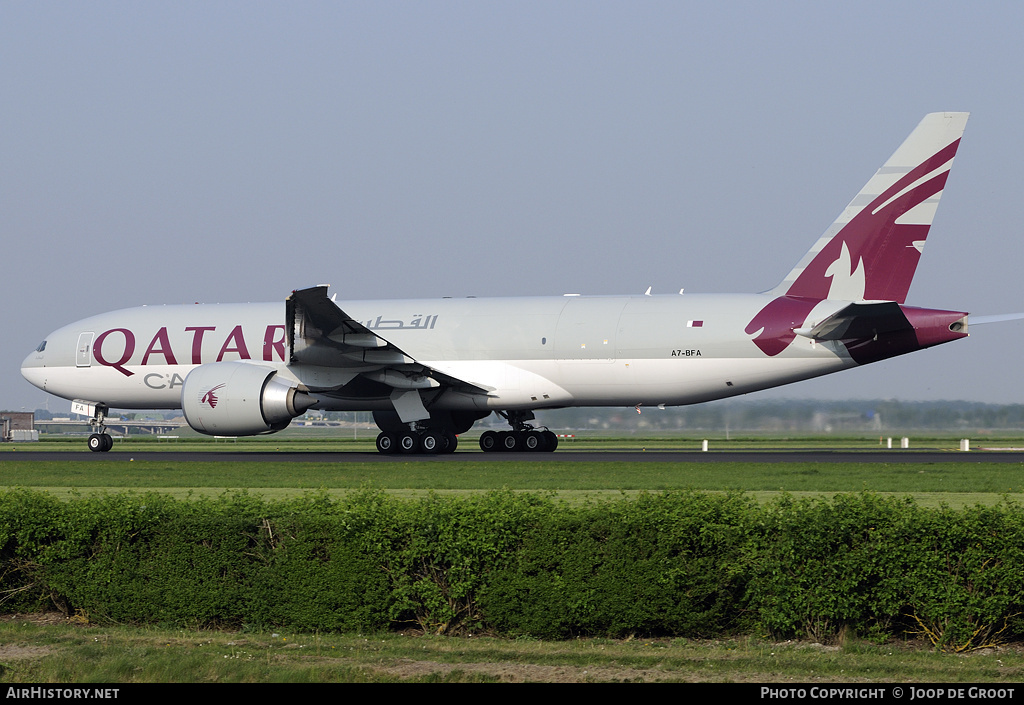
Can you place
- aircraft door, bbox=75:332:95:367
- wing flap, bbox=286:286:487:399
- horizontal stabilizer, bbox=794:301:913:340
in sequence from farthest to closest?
aircraft door, bbox=75:332:95:367 < wing flap, bbox=286:286:487:399 < horizontal stabilizer, bbox=794:301:913:340

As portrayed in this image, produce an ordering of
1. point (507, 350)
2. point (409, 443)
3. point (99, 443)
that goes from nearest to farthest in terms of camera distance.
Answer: point (409, 443) < point (507, 350) < point (99, 443)

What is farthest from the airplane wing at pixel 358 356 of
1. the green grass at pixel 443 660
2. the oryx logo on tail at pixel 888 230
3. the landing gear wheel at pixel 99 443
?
the green grass at pixel 443 660

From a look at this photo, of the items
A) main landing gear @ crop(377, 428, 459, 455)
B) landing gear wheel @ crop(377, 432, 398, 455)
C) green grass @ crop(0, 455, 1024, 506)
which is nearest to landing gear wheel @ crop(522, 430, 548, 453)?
main landing gear @ crop(377, 428, 459, 455)

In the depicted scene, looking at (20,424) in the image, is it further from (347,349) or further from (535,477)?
(535,477)

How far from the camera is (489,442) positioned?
1320 inches

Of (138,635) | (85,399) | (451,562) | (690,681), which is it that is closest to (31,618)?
(138,635)

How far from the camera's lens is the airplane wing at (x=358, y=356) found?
2911 cm

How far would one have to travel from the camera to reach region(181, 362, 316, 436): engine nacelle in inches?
1168

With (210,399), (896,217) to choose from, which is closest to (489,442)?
(210,399)

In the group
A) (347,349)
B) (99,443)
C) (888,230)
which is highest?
(888,230)

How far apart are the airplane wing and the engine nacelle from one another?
1.21 m

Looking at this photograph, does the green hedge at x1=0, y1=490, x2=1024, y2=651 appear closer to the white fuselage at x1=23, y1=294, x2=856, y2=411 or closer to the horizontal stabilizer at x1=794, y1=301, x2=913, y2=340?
the horizontal stabilizer at x1=794, y1=301, x2=913, y2=340

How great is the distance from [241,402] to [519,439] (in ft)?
28.1

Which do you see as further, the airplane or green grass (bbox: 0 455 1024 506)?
the airplane
